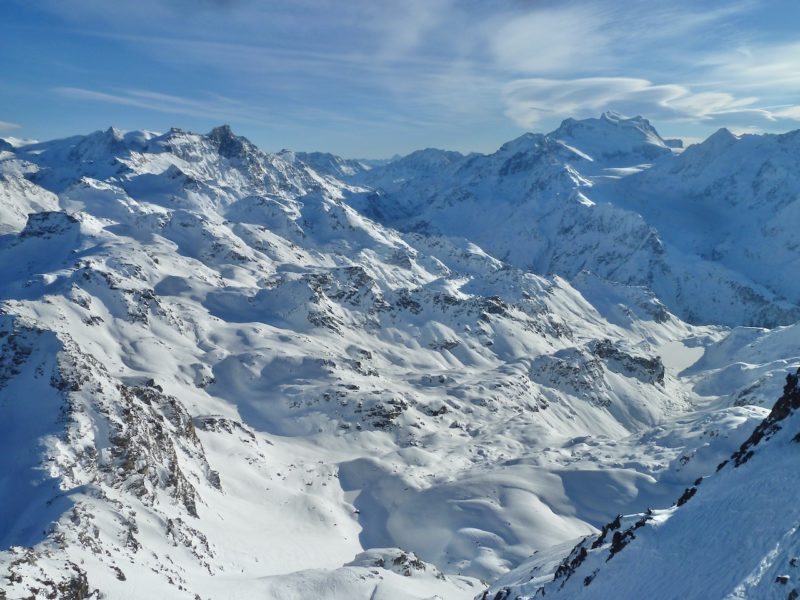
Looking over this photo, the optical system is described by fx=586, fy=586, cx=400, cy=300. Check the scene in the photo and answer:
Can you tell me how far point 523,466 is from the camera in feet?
367

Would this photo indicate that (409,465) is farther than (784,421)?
Yes

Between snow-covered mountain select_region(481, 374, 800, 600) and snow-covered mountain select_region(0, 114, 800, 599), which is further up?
snow-covered mountain select_region(481, 374, 800, 600)

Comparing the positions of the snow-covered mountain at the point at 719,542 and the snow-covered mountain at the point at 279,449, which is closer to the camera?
the snow-covered mountain at the point at 719,542

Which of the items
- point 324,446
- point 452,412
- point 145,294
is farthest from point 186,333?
point 452,412

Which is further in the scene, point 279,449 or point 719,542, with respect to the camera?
point 279,449

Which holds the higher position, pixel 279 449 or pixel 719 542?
pixel 719 542

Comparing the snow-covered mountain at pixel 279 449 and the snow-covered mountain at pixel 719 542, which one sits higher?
the snow-covered mountain at pixel 719 542

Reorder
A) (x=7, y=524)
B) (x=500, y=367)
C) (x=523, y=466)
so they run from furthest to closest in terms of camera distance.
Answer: (x=500, y=367) < (x=523, y=466) < (x=7, y=524)

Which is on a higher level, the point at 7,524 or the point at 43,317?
the point at 43,317

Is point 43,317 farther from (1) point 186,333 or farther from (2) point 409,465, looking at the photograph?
(2) point 409,465

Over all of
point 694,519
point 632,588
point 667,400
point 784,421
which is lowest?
point 667,400

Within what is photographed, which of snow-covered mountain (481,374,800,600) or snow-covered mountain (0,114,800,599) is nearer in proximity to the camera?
snow-covered mountain (481,374,800,600)

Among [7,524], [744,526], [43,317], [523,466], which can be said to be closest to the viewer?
[744,526]

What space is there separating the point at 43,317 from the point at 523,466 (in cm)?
10840
